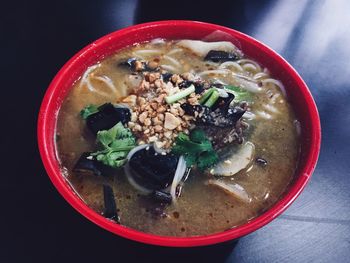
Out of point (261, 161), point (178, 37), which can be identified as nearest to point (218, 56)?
point (178, 37)

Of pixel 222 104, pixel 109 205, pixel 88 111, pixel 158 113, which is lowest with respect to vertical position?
pixel 109 205

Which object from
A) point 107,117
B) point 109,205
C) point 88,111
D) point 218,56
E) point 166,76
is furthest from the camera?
point 218,56

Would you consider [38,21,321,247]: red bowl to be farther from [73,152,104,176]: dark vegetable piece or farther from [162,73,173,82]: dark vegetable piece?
[162,73,173,82]: dark vegetable piece

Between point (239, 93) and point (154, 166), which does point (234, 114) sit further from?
point (154, 166)

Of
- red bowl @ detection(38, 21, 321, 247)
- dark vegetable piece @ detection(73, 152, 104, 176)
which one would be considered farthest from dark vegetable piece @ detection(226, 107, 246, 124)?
dark vegetable piece @ detection(73, 152, 104, 176)

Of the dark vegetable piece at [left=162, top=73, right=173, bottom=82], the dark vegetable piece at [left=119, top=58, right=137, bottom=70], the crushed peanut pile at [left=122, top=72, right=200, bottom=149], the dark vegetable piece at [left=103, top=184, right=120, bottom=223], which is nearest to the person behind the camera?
the dark vegetable piece at [left=103, top=184, right=120, bottom=223]

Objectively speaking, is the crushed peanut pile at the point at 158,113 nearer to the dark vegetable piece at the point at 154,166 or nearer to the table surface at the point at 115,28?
the dark vegetable piece at the point at 154,166
